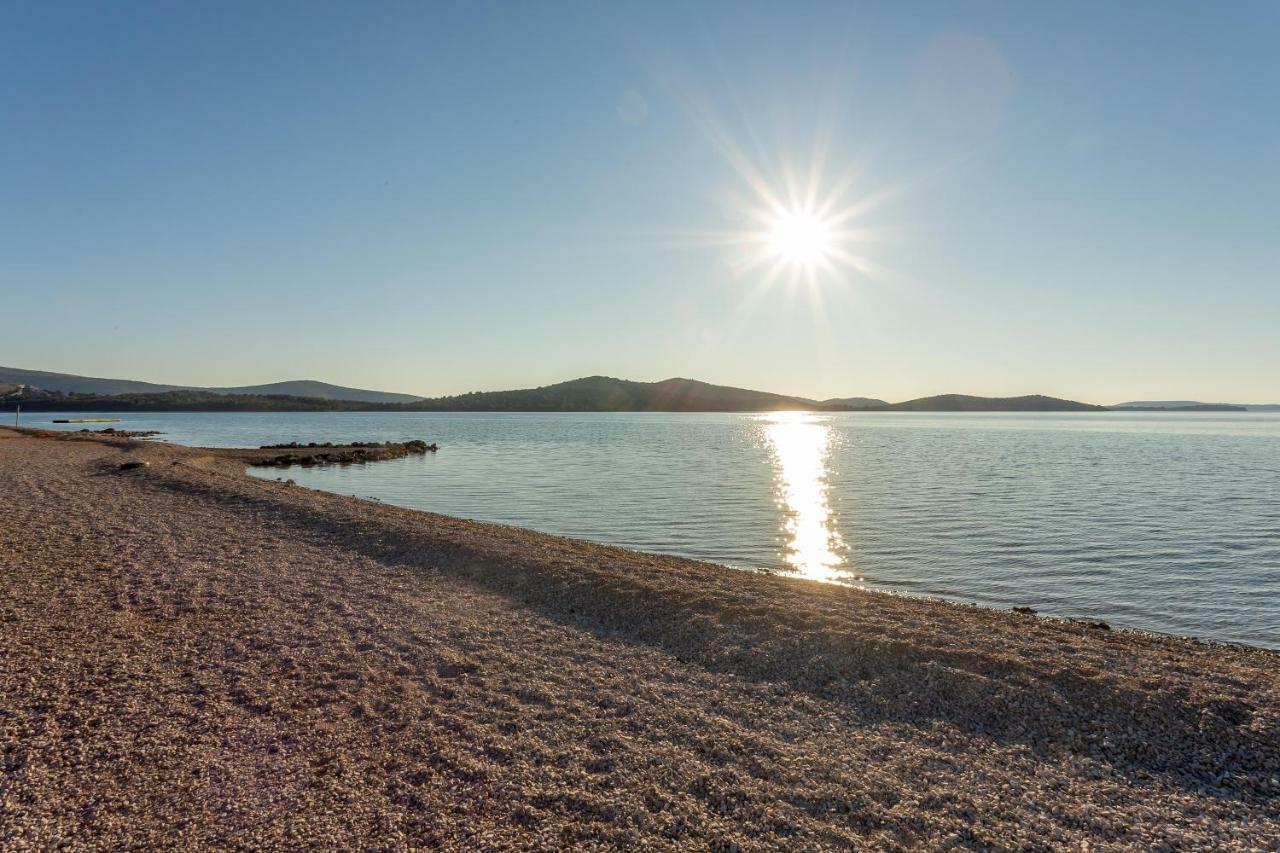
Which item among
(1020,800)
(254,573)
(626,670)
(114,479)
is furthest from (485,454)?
(1020,800)

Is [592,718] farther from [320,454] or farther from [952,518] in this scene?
[320,454]

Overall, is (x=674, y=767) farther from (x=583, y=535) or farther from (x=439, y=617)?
(x=583, y=535)

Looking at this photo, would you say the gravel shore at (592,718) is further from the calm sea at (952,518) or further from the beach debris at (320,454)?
the beach debris at (320,454)

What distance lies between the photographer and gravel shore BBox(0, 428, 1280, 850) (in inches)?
207

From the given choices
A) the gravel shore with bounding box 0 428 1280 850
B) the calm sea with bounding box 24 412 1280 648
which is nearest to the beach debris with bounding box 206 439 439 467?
the calm sea with bounding box 24 412 1280 648

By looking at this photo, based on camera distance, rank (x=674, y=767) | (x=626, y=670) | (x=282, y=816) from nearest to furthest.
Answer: (x=282, y=816), (x=674, y=767), (x=626, y=670)

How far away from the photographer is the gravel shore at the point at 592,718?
5.25 meters

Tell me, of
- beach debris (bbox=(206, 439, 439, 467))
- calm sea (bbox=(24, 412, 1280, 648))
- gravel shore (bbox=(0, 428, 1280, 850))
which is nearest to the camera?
gravel shore (bbox=(0, 428, 1280, 850))

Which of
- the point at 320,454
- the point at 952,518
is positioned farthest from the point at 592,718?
the point at 320,454

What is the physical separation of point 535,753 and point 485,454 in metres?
51.5

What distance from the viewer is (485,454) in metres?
56.4

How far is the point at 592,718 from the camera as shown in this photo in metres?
7.15

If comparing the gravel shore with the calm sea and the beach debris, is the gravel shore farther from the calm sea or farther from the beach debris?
the beach debris

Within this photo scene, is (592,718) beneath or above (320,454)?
above
